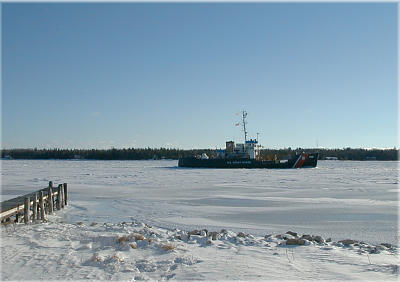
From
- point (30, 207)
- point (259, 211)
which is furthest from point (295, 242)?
point (30, 207)

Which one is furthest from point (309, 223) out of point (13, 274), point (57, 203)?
point (57, 203)

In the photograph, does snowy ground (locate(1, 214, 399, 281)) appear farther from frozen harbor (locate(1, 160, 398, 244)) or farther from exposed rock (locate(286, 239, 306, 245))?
frozen harbor (locate(1, 160, 398, 244))

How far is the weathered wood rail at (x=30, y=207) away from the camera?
993 centimetres

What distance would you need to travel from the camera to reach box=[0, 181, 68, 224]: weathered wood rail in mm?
9930

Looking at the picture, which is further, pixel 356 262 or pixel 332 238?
pixel 332 238

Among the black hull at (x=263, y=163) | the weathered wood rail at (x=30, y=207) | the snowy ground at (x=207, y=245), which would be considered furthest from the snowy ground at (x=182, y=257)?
the black hull at (x=263, y=163)

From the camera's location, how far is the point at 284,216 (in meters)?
11.6

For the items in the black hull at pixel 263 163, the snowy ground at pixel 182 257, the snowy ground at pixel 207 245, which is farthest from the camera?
the black hull at pixel 263 163

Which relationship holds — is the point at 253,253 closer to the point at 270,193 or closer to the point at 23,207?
the point at 23,207

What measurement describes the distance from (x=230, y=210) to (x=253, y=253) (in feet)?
19.8

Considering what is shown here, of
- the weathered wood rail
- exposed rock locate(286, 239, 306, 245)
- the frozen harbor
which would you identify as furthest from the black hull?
exposed rock locate(286, 239, 306, 245)

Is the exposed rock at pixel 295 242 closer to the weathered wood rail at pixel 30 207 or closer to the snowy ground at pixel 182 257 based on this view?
the snowy ground at pixel 182 257

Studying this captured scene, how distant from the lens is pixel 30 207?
1188cm

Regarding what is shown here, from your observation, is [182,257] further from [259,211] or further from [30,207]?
[30,207]
